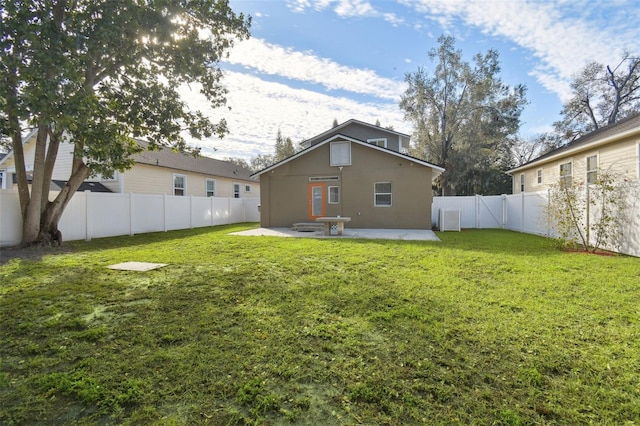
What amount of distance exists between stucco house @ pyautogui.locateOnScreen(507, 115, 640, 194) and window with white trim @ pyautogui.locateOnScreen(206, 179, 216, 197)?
19389 mm

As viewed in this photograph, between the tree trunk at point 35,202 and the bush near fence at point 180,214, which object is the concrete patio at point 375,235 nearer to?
the bush near fence at point 180,214

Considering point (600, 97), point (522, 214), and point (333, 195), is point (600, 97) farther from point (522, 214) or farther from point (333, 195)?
point (333, 195)

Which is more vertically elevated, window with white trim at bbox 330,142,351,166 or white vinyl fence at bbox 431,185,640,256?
window with white trim at bbox 330,142,351,166

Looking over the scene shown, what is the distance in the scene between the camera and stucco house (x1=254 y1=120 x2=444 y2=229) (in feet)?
45.6

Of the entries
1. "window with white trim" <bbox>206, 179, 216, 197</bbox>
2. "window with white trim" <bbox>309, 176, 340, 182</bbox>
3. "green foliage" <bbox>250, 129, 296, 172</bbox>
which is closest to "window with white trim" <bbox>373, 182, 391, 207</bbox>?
"window with white trim" <bbox>309, 176, 340, 182</bbox>

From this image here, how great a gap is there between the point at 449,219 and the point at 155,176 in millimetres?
15846

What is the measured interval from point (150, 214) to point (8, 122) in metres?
6.16

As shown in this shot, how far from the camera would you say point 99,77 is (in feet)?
27.9

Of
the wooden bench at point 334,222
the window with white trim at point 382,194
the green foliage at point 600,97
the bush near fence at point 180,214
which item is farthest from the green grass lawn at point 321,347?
the green foliage at point 600,97

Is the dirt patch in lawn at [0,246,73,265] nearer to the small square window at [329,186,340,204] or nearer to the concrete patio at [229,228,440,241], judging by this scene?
the concrete patio at [229,228,440,241]

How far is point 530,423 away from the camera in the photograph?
1.85 m

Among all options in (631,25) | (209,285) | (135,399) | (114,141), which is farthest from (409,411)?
(631,25)

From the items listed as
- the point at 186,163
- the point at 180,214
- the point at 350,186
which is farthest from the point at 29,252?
the point at 186,163

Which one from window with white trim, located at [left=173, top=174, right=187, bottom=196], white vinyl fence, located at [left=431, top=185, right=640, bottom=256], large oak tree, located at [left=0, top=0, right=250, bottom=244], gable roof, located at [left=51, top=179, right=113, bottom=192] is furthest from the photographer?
window with white trim, located at [left=173, top=174, right=187, bottom=196]
